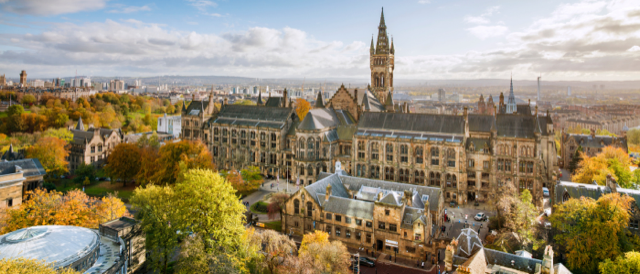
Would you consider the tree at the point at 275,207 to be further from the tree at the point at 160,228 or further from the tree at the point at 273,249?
the tree at the point at 160,228

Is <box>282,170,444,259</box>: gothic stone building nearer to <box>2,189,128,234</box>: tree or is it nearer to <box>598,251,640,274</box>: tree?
<box>598,251,640,274</box>: tree

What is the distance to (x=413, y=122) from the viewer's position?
81.9 meters

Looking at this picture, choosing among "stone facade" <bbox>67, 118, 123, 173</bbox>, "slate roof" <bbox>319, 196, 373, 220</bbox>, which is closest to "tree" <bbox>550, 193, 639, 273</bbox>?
"slate roof" <bbox>319, 196, 373, 220</bbox>

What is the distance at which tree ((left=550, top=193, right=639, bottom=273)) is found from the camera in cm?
4212

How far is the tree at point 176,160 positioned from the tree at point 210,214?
112 feet

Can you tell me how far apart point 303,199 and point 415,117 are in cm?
3663

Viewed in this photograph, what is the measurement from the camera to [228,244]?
40.1 meters

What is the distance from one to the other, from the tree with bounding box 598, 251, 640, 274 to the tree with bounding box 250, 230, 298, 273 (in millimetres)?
32160

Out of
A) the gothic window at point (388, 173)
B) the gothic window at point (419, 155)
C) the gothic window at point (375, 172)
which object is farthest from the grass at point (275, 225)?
the gothic window at point (419, 155)

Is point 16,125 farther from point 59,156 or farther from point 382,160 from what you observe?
point 382,160

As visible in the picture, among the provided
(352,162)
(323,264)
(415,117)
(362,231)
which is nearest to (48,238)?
(323,264)

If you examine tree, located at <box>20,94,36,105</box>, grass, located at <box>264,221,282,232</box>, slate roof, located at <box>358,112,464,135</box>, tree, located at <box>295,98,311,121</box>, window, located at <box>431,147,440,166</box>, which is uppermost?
tree, located at <box>20,94,36,105</box>

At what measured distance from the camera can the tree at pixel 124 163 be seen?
280 ft

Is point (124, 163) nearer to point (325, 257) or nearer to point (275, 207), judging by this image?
point (275, 207)
